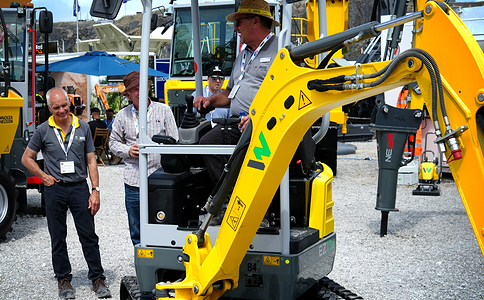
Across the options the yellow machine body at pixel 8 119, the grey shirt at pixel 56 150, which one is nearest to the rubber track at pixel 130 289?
the grey shirt at pixel 56 150

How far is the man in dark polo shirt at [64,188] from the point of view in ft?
17.5

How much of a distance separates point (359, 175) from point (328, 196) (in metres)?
9.83

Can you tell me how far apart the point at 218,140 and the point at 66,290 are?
8.22 ft

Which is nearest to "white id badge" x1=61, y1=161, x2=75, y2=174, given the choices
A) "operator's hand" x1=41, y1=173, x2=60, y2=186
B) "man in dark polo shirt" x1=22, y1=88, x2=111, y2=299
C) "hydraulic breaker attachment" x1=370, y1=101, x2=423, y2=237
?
"man in dark polo shirt" x1=22, y1=88, x2=111, y2=299

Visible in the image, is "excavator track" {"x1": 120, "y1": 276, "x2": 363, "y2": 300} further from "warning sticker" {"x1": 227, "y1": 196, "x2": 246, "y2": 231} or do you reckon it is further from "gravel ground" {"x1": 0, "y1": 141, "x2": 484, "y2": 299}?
"warning sticker" {"x1": 227, "y1": 196, "x2": 246, "y2": 231}

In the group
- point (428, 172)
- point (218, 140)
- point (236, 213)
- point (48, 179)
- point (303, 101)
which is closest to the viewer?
point (303, 101)

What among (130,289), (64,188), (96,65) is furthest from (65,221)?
(96,65)

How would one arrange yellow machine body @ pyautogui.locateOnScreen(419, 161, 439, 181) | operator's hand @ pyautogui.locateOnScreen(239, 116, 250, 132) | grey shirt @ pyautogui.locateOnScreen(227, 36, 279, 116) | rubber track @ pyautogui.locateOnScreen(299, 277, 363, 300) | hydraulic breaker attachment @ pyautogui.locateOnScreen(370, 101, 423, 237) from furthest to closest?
yellow machine body @ pyautogui.locateOnScreen(419, 161, 439, 181)
hydraulic breaker attachment @ pyautogui.locateOnScreen(370, 101, 423, 237)
rubber track @ pyautogui.locateOnScreen(299, 277, 363, 300)
grey shirt @ pyautogui.locateOnScreen(227, 36, 279, 116)
operator's hand @ pyautogui.locateOnScreen(239, 116, 250, 132)

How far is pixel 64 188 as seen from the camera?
536 centimetres

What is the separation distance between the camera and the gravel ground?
5676 millimetres

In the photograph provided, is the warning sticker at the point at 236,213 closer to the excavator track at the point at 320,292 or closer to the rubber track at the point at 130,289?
the excavator track at the point at 320,292

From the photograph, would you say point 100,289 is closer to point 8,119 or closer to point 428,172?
point 8,119

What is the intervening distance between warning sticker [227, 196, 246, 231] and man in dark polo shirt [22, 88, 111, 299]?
2.47m

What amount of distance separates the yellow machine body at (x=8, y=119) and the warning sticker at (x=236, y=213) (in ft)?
17.0
